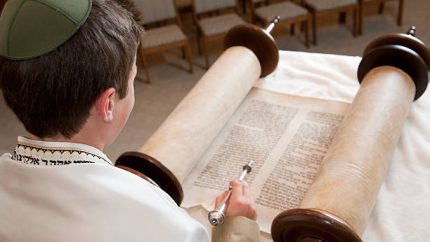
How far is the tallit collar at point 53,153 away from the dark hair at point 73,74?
0.02 metres

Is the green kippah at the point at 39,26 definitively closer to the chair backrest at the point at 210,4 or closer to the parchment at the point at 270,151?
the parchment at the point at 270,151

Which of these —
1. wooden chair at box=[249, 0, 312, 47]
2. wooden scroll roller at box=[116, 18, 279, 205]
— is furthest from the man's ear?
wooden chair at box=[249, 0, 312, 47]

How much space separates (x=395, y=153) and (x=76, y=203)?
0.83 meters

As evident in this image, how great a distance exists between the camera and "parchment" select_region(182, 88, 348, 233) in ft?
3.42

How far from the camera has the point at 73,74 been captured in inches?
22.4

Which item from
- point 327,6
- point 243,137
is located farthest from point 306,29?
point 243,137

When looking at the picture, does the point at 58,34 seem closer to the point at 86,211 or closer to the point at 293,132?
the point at 86,211

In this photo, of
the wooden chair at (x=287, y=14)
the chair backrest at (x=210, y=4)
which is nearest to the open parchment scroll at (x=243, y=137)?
the wooden chair at (x=287, y=14)

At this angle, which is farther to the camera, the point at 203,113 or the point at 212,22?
the point at 212,22

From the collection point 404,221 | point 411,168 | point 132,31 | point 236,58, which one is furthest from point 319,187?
point 236,58

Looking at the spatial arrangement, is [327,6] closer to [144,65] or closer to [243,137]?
[144,65]

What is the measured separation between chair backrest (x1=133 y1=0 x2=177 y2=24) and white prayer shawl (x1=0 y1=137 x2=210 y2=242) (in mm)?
2449

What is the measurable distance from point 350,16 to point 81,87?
316 cm

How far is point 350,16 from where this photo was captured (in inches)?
134
